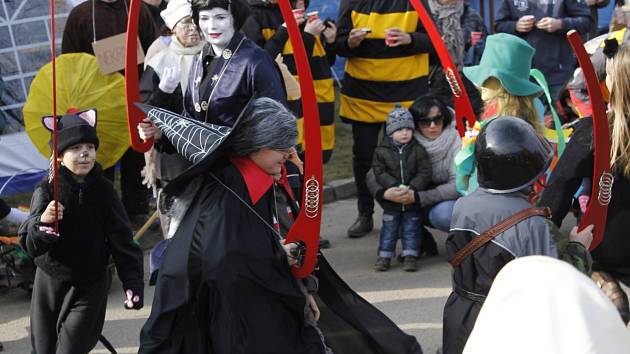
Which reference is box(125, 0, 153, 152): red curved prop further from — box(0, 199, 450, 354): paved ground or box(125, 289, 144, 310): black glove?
box(0, 199, 450, 354): paved ground

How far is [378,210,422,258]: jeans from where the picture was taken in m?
6.98

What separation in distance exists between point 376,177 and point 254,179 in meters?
3.56

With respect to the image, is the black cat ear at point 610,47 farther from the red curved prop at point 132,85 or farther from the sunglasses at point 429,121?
the sunglasses at point 429,121

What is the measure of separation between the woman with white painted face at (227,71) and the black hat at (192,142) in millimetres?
1036

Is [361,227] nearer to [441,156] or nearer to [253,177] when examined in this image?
[441,156]

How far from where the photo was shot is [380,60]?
760 centimetres

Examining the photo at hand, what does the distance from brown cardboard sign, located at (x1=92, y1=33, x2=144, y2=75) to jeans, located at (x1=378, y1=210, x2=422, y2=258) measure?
2.07m

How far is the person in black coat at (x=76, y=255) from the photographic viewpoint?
184 inches

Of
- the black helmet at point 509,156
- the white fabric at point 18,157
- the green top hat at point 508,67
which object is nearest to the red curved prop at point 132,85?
the green top hat at point 508,67

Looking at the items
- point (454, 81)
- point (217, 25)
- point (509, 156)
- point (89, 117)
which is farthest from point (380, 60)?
point (509, 156)

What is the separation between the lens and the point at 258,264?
352 centimetres

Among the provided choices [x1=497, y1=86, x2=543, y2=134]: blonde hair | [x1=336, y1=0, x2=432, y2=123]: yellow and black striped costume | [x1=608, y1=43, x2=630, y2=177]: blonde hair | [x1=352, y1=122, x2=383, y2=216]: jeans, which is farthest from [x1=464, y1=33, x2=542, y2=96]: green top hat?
[x1=352, y1=122, x2=383, y2=216]: jeans

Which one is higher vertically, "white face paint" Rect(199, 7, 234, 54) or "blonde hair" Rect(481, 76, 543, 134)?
"white face paint" Rect(199, 7, 234, 54)

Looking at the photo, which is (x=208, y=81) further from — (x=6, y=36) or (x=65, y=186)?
(x=6, y=36)
